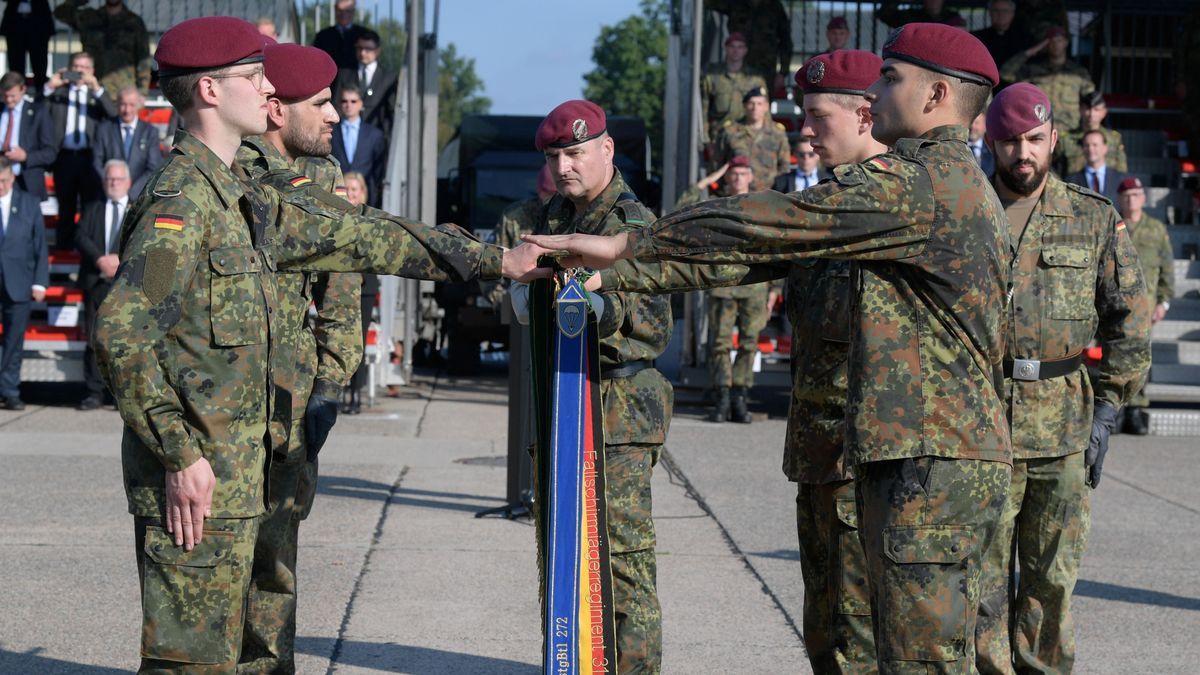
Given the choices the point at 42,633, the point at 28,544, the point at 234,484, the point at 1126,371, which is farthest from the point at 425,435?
the point at 234,484

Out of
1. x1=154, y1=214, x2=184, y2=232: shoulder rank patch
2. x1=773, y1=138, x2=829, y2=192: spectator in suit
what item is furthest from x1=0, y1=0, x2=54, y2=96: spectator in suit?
x1=154, y1=214, x2=184, y2=232: shoulder rank patch

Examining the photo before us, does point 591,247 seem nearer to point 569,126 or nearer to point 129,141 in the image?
point 569,126

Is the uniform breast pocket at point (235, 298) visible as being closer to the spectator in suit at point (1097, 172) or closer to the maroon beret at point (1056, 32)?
the spectator in suit at point (1097, 172)

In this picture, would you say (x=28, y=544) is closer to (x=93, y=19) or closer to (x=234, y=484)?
(x=234, y=484)

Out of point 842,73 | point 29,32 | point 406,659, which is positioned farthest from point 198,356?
point 29,32

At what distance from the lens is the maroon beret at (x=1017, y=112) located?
5.34m

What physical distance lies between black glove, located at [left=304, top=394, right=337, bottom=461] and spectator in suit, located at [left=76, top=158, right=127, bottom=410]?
8657 mm

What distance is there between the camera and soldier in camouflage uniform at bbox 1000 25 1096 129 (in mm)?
16219

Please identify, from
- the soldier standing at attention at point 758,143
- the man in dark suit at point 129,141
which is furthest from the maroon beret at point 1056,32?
the man in dark suit at point 129,141

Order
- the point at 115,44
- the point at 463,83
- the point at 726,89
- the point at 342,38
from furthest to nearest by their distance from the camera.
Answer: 1. the point at 463,83
2. the point at 115,44
3. the point at 726,89
4. the point at 342,38

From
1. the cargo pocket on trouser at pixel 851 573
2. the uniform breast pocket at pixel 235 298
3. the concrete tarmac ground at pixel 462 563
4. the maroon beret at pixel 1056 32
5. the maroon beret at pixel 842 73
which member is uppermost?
the maroon beret at pixel 1056 32

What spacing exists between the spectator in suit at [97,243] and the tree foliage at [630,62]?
233ft

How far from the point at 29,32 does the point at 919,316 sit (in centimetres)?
1566

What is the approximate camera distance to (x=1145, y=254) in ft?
44.2
